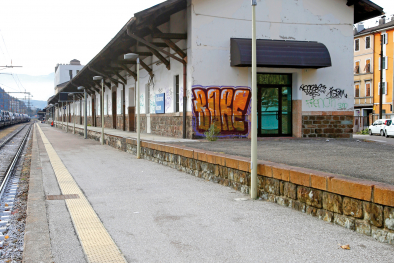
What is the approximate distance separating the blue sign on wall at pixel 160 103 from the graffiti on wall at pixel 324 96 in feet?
19.9

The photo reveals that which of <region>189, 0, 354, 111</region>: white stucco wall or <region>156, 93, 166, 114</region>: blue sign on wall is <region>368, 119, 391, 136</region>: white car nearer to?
<region>189, 0, 354, 111</region>: white stucco wall

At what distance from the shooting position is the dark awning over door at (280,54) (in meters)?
13.9

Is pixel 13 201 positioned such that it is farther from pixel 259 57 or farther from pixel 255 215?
pixel 259 57

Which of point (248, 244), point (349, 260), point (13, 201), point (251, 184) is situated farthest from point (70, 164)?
point (349, 260)

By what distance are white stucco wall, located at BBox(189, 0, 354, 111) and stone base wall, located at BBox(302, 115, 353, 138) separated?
36 centimetres

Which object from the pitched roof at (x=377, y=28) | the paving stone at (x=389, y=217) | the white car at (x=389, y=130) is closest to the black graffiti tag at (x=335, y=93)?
the paving stone at (x=389, y=217)

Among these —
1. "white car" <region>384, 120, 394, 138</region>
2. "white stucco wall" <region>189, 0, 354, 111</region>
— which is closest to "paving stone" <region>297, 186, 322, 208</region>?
"white stucco wall" <region>189, 0, 354, 111</region>

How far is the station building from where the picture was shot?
47.1 ft

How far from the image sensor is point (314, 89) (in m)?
15.8

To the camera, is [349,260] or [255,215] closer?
[349,260]

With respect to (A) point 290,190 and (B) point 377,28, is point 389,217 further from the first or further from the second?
(B) point 377,28

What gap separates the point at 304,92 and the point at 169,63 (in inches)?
227

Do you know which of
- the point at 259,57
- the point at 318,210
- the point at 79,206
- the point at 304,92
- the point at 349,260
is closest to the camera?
the point at 349,260

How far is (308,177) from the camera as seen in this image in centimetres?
526
